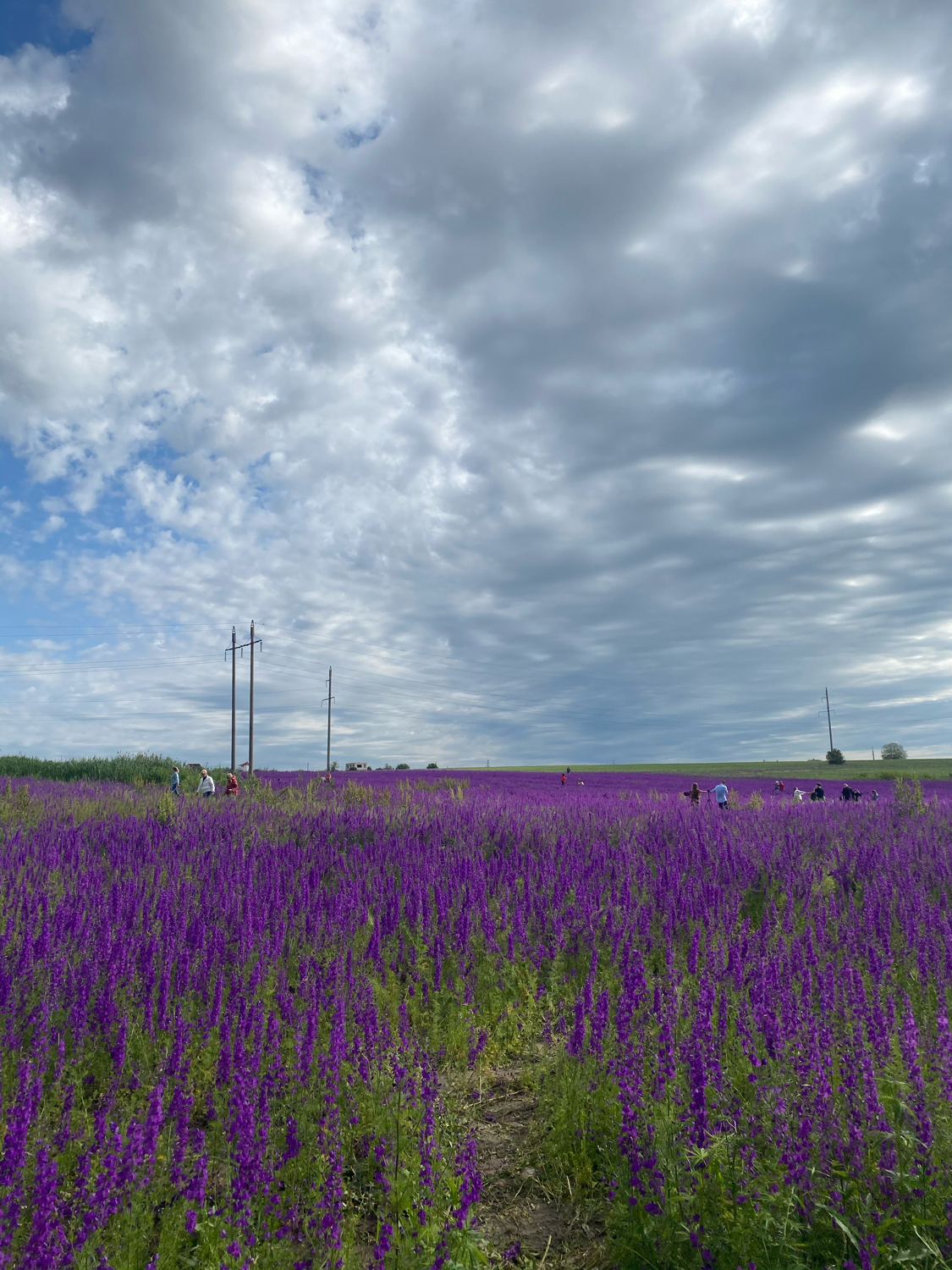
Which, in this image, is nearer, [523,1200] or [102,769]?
[523,1200]

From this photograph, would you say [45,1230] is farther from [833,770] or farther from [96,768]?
[833,770]

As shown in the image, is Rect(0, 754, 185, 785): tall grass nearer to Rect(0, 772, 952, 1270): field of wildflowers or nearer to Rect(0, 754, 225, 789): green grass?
Rect(0, 754, 225, 789): green grass

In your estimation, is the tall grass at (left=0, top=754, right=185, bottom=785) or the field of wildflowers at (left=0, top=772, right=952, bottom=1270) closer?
the field of wildflowers at (left=0, top=772, right=952, bottom=1270)

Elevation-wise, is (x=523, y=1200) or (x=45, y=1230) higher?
(x=45, y=1230)

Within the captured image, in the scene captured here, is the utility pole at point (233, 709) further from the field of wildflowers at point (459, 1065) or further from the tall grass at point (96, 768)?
the field of wildflowers at point (459, 1065)

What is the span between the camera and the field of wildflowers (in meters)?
2.41

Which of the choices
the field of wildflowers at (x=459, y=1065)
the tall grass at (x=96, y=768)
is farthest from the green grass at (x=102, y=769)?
the field of wildflowers at (x=459, y=1065)

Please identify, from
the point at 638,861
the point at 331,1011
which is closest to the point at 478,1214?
the point at 331,1011

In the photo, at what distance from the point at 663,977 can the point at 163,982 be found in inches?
114

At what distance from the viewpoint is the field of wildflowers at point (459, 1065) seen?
2406 millimetres

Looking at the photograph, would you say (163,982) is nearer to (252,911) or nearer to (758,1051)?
(252,911)

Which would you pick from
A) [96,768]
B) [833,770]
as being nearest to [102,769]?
[96,768]

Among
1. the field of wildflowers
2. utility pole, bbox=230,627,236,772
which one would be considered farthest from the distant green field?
the field of wildflowers

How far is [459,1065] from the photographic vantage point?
3896mm
